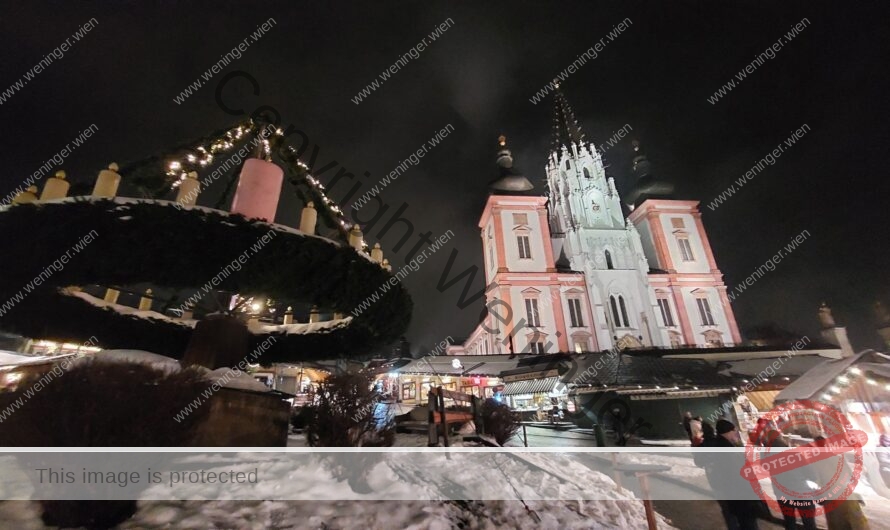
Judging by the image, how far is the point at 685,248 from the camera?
43500 mm

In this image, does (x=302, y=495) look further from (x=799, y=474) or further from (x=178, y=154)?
(x=799, y=474)

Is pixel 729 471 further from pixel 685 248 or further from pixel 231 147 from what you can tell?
pixel 685 248


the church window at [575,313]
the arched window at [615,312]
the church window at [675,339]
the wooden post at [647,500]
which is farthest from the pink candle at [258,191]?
the church window at [675,339]

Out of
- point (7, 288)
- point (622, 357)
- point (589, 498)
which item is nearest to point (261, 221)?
point (7, 288)

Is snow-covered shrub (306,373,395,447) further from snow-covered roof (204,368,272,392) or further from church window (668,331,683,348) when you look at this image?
church window (668,331,683,348)

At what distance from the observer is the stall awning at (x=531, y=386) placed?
24.3 m

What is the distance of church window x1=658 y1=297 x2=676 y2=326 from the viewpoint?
39.0 meters

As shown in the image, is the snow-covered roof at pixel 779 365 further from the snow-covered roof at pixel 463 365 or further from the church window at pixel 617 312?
the snow-covered roof at pixel 463 365

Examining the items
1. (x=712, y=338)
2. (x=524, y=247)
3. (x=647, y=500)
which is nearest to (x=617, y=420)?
(x=647, y=500)

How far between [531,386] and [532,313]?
11.4m

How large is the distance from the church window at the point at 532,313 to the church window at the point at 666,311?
1478 centimetres

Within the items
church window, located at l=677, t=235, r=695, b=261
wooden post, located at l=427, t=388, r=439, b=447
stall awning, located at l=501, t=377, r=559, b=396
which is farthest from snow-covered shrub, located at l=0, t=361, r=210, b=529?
church window, located at l=677, t=235, r=695, b=261

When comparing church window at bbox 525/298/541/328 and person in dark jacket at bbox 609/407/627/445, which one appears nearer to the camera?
person in dark jacket at bbox 609/407/627/445

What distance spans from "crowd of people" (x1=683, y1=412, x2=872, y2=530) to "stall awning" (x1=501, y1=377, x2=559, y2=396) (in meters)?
18.3
